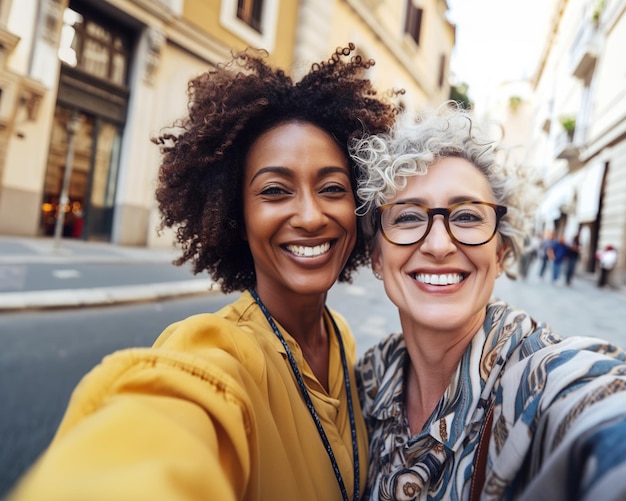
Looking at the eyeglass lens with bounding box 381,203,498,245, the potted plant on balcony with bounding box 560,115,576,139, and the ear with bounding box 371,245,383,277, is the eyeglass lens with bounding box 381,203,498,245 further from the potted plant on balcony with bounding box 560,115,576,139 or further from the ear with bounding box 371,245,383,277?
the potted plant on balcony with bounding box 560,115,576,139

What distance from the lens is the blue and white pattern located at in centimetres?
68

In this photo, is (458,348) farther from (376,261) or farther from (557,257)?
(557,257)

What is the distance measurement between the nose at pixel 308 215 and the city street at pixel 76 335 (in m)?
1.94

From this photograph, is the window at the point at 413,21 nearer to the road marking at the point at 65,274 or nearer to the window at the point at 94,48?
the window at the point at 94,48

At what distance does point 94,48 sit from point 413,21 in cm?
1527

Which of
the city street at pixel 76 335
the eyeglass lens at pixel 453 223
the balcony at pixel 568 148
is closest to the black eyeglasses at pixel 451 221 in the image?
the eyeglass lens at pixel 453 223

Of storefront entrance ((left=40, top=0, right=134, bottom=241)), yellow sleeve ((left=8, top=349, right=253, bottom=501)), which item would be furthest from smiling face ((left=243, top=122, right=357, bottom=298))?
storefront entrance ((left=40, top=0, right=134, bottom=241))

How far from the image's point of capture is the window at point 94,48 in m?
9.91

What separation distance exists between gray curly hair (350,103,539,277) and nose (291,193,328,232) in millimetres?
161

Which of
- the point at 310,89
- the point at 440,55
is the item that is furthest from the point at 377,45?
the point at 310,89

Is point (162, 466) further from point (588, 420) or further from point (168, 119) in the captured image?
point (168, 119)

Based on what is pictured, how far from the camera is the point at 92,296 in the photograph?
18.0 feet

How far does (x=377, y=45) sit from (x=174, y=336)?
63.9 feet

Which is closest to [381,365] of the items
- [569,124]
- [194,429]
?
[194,429]
